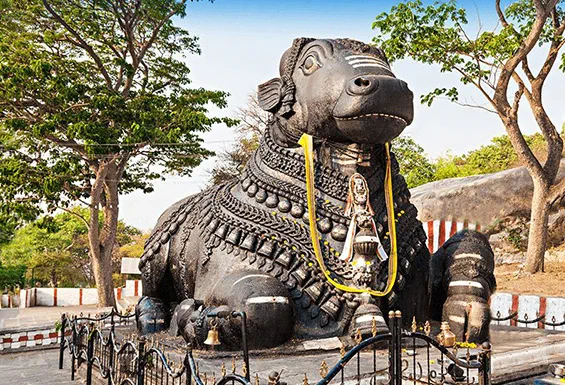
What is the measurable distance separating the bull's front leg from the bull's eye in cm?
201

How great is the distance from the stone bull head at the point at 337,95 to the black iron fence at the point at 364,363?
63.4 inches

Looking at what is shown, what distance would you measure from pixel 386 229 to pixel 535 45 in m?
12.0

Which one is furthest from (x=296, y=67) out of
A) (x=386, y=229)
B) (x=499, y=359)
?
(x=499, y=359)

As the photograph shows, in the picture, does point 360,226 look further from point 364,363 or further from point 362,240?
point 364,363

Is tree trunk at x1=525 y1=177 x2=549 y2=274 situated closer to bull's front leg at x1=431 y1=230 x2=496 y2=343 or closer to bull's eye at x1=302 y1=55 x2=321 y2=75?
bull's front leg at x1=431 y1=230 x2=496 y2=343

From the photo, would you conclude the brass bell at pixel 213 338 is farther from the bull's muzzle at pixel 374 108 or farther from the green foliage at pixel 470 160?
the green foliage at pixel 470 160

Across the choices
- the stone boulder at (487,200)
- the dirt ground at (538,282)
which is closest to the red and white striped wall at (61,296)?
the stone boulder at (487,200)

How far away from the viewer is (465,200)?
19.5 meters

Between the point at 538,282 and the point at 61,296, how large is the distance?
17425mm

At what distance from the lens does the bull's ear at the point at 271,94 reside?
5.09 metres

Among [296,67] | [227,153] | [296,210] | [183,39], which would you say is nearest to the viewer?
[296,210]

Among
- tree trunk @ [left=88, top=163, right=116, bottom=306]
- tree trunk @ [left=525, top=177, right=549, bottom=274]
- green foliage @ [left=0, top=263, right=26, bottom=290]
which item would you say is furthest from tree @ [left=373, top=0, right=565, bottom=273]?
green foliage @ [left=0, top=263, right=26, bottom=290]

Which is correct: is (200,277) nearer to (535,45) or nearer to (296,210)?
(296,210)

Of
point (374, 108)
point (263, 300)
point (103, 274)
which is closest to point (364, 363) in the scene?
point (263, 300)
